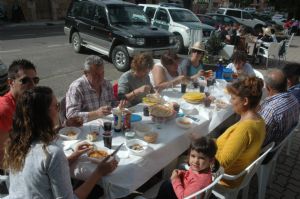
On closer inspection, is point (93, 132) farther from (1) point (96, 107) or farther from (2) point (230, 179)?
(2) point (230, 179)

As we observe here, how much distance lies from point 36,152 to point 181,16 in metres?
12.2

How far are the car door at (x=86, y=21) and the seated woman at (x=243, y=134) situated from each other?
8248 millimetres

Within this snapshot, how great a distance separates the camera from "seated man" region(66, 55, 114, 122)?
11.8 feet

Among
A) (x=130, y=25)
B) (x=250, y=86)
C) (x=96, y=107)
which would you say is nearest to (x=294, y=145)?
(x=250, y=86)

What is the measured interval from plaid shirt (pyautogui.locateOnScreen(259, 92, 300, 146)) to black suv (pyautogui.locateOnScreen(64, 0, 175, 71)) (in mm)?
6043

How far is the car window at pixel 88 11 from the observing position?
1011 centimetres

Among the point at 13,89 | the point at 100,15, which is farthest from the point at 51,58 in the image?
the point at 13,89

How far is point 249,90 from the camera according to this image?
9.26 ft

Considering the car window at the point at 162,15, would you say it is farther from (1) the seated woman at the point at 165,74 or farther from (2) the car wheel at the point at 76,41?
(1) the seated woman at the point at 165,74

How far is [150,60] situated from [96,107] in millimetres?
1059

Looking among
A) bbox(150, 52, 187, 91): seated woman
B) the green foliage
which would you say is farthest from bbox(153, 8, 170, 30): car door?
bbox(150, 52, 187, 91): seated woman

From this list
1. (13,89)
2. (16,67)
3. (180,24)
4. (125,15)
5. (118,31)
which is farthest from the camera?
(180,24)

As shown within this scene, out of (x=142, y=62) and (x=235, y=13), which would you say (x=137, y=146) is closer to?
(x=142, y=62)

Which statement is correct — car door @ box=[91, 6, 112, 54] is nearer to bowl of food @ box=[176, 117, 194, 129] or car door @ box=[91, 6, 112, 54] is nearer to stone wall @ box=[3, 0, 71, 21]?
bowl of food @ box=[176, 117, 194, 129]
